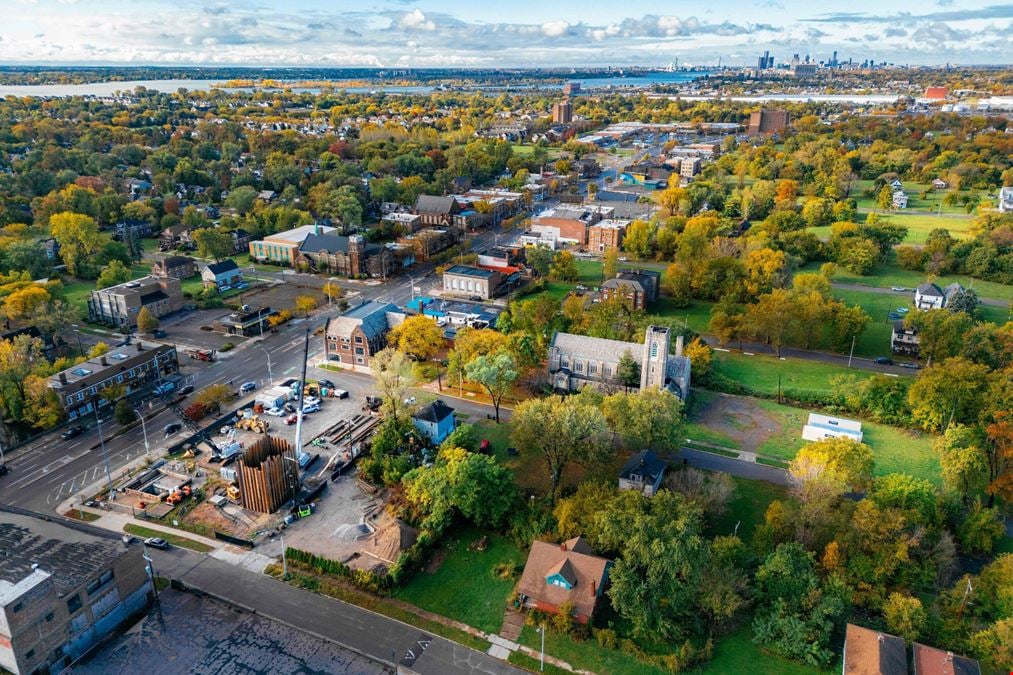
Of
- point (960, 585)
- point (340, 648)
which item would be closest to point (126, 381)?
point (340, 648)

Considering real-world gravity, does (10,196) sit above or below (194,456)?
above

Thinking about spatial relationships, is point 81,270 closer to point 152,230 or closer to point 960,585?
point 152,230

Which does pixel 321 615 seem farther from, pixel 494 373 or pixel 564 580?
pixel 494 373

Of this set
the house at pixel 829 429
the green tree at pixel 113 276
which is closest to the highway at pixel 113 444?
the green tree at pixel 113 276

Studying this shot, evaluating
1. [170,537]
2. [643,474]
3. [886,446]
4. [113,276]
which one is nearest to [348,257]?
[113,276]

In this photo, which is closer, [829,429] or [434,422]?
[434,422]

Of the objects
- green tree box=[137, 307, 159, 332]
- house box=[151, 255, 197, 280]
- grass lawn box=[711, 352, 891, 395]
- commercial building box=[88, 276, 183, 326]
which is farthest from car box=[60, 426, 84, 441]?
grass lawn box=[711, 352, 891, 395]
